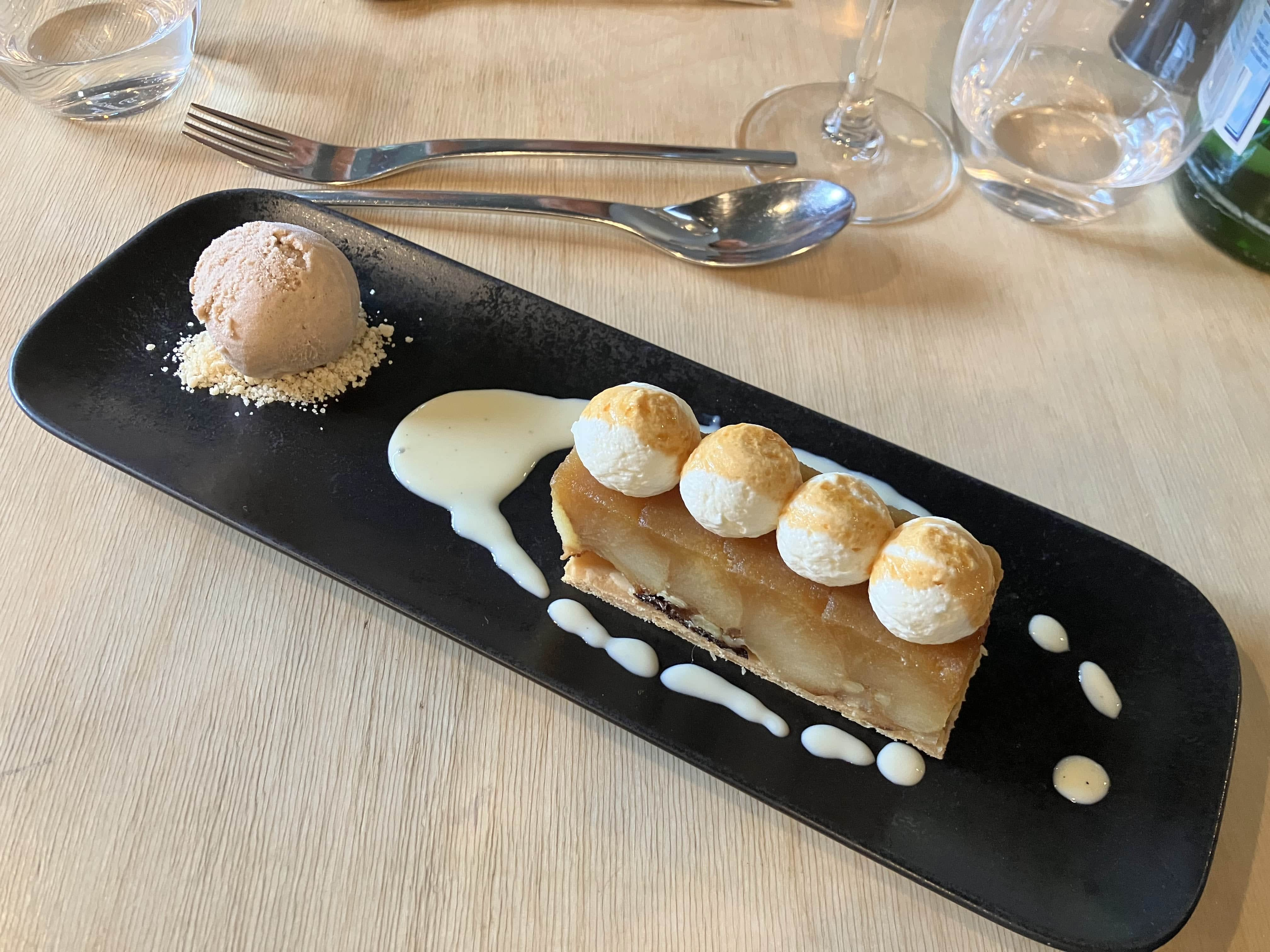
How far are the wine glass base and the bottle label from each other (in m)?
0.36

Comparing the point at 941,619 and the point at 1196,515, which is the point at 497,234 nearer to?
the point at 941,619

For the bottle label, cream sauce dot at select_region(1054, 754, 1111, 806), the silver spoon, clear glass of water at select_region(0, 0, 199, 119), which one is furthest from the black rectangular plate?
the bottle label

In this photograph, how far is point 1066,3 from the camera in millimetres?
1414

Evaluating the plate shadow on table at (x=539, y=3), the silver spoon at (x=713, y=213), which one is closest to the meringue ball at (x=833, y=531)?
the silver spoon at (x=713, y=213)

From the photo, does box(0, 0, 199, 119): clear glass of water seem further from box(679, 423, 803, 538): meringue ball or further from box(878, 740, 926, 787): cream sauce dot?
box(878, 740, 926, 787): cream sauce dot

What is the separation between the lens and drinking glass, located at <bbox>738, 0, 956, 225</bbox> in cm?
138

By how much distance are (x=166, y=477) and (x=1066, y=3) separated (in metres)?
1.52

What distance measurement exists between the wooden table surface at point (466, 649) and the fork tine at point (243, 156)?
28 mm

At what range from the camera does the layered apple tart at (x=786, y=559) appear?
79 cm

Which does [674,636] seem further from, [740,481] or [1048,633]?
[1048,633]

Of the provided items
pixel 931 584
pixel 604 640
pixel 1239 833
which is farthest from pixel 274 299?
pixel 1239 833

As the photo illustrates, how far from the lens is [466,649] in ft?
3.08

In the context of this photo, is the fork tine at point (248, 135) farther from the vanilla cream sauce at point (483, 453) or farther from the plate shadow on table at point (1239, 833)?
the plate shadow on table at point (1239, 833)

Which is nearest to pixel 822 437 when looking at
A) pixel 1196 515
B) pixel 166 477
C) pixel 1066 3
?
pixel 1196 515
